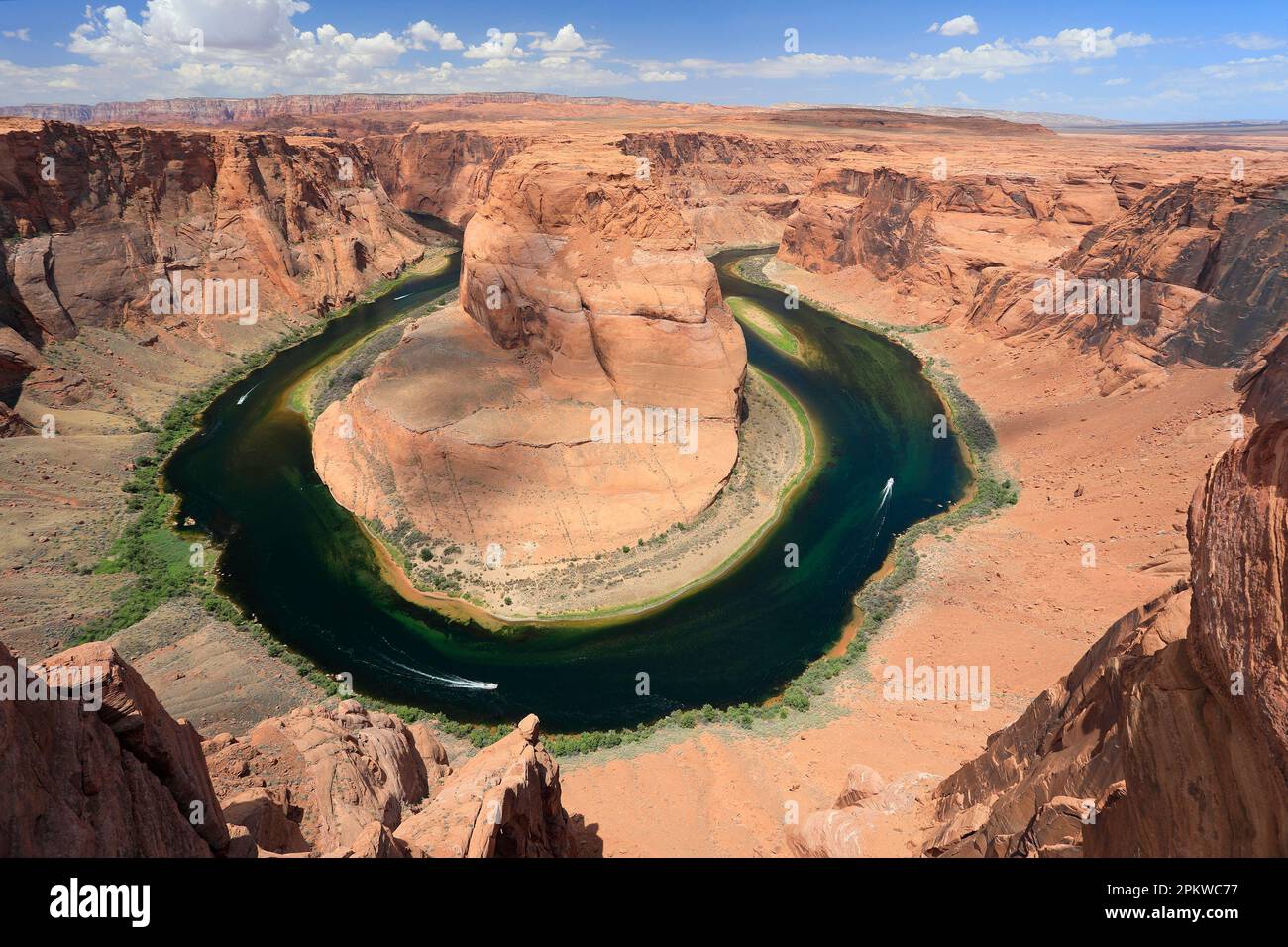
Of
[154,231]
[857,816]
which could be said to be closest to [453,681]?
[857,816]

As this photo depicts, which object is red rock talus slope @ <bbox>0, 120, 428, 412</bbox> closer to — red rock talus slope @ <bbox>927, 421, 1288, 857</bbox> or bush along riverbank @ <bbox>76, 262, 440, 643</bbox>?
bush along riverbank @ <bbox>76, 262, 440, 643</bbox>

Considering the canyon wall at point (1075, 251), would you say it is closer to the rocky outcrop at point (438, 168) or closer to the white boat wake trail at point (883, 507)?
the white boat wake trail at point (883, 507)

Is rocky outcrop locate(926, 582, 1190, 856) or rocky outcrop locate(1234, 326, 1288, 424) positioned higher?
rocky outcrop locate(1234, 326, 1288, 424)

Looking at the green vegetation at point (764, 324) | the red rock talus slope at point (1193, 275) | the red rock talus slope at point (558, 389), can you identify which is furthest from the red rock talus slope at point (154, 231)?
the red rock talus slope at point (1193, 275)

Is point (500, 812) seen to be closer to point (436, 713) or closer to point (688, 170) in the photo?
point (436, 713)

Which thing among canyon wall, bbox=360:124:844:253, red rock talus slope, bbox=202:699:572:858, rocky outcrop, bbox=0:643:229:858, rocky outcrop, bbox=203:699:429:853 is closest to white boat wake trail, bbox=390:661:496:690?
red rock talus slope, bbox=202:699:572:858
